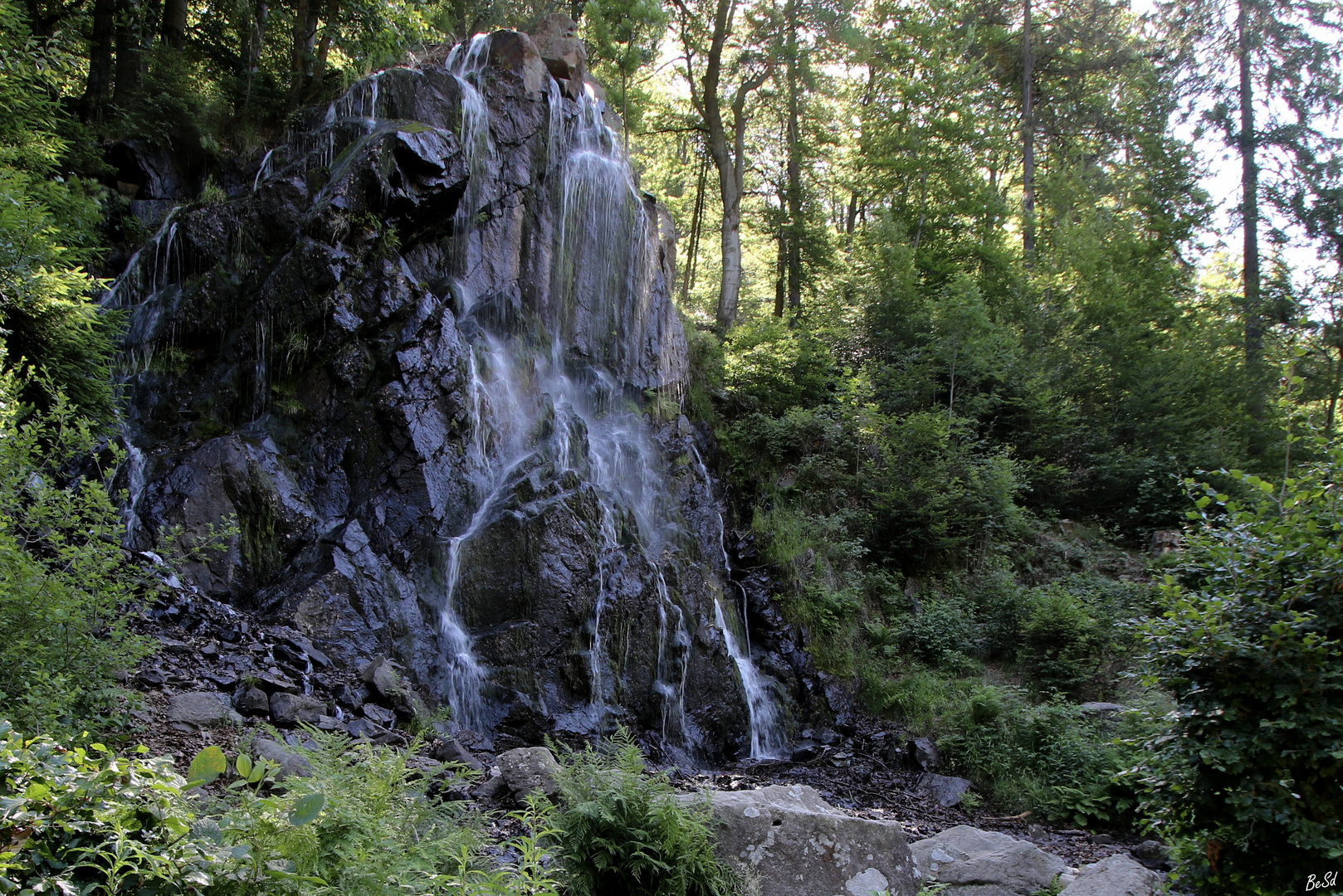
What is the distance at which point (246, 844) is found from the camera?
2.38 m

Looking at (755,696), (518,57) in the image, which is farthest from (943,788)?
(518,57)

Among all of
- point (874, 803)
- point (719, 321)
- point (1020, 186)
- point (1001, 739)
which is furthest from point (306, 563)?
point (1020, 186)

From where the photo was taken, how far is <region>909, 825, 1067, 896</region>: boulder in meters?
5.73

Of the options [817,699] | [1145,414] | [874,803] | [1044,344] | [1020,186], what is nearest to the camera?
[874,803]

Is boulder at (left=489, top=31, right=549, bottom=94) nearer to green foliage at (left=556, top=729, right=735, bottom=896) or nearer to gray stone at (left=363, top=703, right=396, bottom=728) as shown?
gray stone at (left=363, top=703, right=396, bottom=728)

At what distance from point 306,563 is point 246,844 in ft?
25.0

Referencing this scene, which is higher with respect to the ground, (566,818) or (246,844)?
(246,844)

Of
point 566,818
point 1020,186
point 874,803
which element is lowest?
point 874,803

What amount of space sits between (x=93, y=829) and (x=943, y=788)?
9.43 metres

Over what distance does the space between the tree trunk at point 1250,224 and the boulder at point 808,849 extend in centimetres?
1701

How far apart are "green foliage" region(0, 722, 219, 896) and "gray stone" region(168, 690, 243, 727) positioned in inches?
151

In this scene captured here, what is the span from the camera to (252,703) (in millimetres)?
6738

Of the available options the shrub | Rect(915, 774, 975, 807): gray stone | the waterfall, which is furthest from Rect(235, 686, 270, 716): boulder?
the shrub

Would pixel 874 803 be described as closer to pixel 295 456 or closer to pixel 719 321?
pixel 295 456
